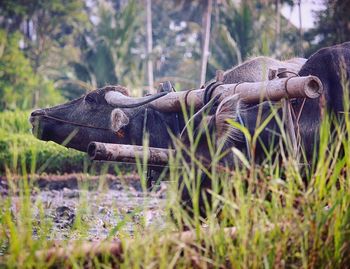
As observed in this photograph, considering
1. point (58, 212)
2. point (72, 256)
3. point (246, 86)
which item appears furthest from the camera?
point (58, 212)

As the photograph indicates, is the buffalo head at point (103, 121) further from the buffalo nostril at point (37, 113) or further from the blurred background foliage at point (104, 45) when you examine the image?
the blurred background foliage at point (104, 45)

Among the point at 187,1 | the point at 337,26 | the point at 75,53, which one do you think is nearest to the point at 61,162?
the point at 337,26

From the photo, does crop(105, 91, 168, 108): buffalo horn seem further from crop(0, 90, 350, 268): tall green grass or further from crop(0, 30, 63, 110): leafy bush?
crop(0, 30, 63, 110): leafy bush

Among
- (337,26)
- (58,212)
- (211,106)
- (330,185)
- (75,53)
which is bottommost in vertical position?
(58,212)

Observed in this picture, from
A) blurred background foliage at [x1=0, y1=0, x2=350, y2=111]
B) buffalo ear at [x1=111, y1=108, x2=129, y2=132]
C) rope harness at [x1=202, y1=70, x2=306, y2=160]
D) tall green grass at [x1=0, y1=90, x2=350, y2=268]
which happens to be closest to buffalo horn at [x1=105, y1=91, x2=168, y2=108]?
buffalo ear at [x1=111, y1=108, x2=129, y2=132]

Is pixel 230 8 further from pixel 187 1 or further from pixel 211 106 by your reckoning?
pixel 211 106

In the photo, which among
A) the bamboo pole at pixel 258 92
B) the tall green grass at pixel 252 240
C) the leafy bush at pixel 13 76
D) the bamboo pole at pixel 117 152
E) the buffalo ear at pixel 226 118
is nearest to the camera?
the tall green grass at pixel 252 240

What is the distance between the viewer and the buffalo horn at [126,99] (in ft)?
15.1

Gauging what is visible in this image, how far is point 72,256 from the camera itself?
2.31 m

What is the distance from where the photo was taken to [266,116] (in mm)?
4207

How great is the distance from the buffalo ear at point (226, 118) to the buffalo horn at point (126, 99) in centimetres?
77

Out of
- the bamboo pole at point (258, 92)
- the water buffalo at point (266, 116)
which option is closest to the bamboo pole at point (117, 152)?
the water buffalo at point (266, 116)

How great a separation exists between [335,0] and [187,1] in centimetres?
1478

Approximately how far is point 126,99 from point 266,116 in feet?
3.70
